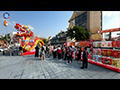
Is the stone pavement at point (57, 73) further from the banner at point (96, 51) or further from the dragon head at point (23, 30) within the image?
the dragon head at point (23, 30)

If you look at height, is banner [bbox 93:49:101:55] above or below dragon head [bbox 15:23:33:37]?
below

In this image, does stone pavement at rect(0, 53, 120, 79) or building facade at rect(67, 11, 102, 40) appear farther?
building facade at rect(67, 11, 102, 40)

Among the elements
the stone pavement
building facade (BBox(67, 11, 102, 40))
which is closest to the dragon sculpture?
the stone pavement

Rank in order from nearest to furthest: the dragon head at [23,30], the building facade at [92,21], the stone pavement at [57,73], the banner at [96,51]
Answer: the stone pavement at [57,73] < the banner at [96,51] < the dragon head at [23,30] < the building facade at [92,21]

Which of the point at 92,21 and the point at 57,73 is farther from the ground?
the point at 92,21

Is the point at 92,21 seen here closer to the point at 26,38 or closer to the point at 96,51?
the point at 96,51

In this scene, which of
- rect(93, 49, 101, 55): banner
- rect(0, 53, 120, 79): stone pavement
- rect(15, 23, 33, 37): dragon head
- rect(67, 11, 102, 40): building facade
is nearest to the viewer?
rect(0, 53, 120, 79): stone pavement

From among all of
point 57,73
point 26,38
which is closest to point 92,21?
point 26,38

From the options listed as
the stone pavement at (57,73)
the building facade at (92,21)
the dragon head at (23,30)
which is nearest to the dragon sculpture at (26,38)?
the dragon head at (23,30)

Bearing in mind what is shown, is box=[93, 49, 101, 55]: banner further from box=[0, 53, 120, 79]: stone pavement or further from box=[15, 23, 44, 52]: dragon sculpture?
box=[15, 23, 44, 52]: dragon sculpture
